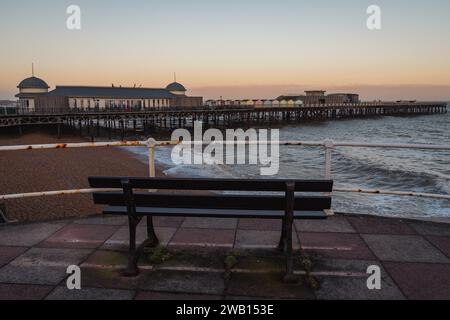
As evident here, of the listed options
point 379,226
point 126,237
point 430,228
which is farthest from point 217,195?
point 430,228

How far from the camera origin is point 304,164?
80.0ft

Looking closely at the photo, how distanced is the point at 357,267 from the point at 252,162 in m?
21.7

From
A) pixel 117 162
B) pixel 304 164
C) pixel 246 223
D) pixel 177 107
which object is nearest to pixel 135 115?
pixel 177 107

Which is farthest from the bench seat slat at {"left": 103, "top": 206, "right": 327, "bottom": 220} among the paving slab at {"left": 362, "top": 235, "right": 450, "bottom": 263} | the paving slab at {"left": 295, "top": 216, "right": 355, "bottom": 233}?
the paving slab at {"left": 295, "top": 216, "right": 355, "bottom": 233}

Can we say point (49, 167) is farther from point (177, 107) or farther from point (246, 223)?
point (177, 107)

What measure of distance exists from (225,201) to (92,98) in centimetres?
6616

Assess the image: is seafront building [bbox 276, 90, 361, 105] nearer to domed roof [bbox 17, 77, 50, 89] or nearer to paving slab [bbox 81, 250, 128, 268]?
domed roof [bbox 17, 77, 50, 89]

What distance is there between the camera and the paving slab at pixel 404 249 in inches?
143

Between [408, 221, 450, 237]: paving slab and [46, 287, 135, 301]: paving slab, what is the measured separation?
10.9 ft

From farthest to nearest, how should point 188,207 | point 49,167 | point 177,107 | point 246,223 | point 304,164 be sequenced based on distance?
point 177,107 < point 304,164 < point 49,167 < point 246,223 < point 188,207

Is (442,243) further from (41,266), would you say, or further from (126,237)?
(41,266)

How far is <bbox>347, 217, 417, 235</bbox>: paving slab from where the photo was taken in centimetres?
436
